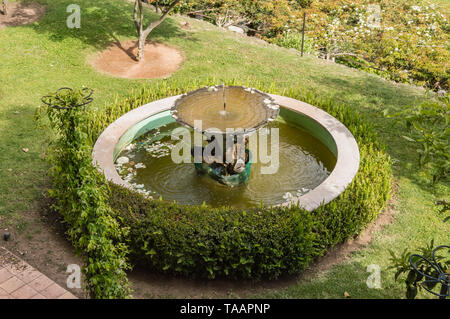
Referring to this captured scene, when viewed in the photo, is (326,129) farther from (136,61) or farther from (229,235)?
(136,61)

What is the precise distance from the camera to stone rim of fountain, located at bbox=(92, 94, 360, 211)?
7129 millimetres

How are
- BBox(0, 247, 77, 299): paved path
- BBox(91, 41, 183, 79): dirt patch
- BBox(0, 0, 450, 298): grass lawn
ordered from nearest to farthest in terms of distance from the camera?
BBox(0, 247, 77, 299): paved path < BBox(0, 0, 450, 298): grass lawn < BBox(91, 41, 183, 79): dirt patch

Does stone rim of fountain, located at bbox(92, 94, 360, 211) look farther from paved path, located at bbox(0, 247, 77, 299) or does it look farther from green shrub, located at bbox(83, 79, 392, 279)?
paved path, located at bbox(0, 247, 77, 299)

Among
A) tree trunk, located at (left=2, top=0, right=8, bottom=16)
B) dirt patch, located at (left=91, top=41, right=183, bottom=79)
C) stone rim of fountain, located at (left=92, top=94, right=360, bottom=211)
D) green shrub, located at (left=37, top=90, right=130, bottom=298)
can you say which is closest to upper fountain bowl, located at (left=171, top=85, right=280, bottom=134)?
stone rim of fountain, located at (left=92, top=94, right=360, bottom=211)

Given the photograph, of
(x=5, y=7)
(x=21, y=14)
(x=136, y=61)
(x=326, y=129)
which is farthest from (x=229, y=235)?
(x=5, y=7)

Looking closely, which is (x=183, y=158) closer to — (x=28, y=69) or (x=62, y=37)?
(x=28, y=69)

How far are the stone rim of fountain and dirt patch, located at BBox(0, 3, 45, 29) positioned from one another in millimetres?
7243

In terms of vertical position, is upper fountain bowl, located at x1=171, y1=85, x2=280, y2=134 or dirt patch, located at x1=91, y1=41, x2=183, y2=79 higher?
upper fountain bowl, located at x1=171, y1=85, x2=280, y2=134

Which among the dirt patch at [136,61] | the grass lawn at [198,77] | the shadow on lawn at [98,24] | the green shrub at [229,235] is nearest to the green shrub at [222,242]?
the green shrub at [229,235]

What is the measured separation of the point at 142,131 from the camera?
9.58m

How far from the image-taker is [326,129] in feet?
29.4

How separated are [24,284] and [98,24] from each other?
10.5m

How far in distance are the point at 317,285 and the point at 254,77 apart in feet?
23.1
